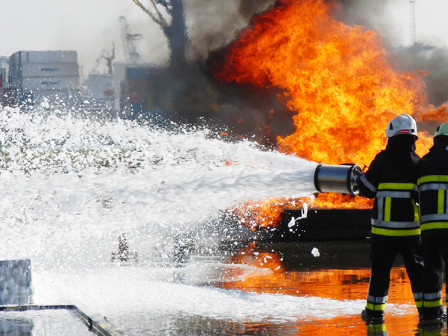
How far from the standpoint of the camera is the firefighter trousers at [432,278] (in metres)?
5.72

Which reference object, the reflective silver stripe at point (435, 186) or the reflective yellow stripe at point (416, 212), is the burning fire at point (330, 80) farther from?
the reflective silver stripe at point (435, 186)

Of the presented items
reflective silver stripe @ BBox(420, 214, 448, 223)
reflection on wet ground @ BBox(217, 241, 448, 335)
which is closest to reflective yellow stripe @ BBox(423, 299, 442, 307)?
reflection on wet ground @ BBox(217, 241, 448, 335)

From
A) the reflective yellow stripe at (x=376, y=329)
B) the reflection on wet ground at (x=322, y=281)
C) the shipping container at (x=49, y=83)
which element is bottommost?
the reflective yellow stripe at (x=376, y=329)

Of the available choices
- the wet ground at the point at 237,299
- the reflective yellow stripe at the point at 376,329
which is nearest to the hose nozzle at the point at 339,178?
the wet ground at the point at 237,299

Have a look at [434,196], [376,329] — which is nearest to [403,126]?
[434,196]

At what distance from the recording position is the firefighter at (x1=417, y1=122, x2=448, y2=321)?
18.5ft

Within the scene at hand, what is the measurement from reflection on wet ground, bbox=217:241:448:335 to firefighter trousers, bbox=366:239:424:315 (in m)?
0.17

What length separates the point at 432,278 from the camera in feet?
18.8

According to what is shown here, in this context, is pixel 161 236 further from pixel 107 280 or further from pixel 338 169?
pixel 338 169

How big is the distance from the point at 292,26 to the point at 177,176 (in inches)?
420

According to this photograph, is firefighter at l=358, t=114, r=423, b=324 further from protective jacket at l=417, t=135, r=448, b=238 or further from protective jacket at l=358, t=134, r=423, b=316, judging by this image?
protective jacket at l=417, t=135, r=448, b=238

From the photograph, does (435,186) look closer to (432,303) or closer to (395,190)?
(395,190)

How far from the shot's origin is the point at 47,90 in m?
38.1

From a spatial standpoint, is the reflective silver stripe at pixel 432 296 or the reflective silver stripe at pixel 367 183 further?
the reflective silver stripe at pixel 367 183
